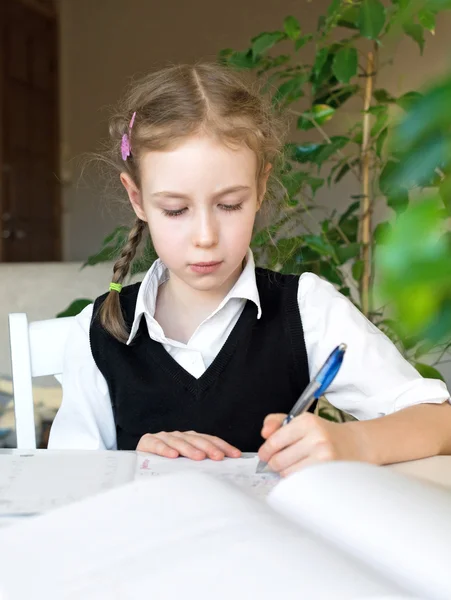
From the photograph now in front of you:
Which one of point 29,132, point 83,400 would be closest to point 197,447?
point 83,400

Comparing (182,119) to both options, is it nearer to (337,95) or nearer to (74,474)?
(74,474)

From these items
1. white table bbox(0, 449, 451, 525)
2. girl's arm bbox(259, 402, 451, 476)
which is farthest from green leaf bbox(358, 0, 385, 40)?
white table bbox(0, 449, 451, 525)

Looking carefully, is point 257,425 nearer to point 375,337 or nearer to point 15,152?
point 375,337

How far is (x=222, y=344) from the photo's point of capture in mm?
1068

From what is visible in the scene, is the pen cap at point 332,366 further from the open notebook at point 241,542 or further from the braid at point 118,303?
the braid at point 118,303

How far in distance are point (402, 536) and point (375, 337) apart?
645mm

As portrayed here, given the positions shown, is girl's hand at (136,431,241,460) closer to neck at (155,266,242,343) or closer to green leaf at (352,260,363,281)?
neck at (155,266,242,343)

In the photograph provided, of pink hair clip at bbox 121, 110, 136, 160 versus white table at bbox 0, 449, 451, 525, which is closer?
white table at bbox 0, 449, 451, 525

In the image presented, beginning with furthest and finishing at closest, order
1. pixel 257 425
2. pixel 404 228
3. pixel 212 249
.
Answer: pixel 257 425 → pixel 212 249 → pixel 404 228

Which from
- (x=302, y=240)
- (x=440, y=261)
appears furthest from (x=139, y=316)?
(x=440, y=261)

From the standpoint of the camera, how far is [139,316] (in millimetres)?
1062

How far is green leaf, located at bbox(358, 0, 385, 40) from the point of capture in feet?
5.05

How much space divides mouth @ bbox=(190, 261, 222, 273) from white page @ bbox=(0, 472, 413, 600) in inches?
19.2

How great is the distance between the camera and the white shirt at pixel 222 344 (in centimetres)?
97
